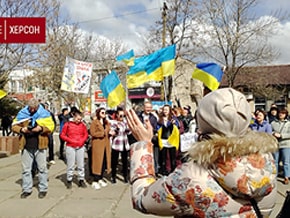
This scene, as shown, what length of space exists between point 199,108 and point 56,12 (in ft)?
62.1

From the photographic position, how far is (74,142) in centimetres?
827

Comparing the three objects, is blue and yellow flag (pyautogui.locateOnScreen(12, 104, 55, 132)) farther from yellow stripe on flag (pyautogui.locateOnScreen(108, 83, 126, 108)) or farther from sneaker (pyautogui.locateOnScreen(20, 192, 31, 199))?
yellow stripe on flag (pyautogui.locateOnScreen(108, 83, 126, 108))

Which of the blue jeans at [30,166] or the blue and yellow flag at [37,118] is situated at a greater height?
the blue and yellow flag at [37,118]

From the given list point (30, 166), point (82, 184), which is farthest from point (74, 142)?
point (30, 166)

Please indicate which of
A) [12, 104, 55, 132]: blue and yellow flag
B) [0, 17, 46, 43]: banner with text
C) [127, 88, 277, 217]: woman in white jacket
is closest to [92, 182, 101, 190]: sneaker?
[12, 104, 55, 132]: blue and yellow flag

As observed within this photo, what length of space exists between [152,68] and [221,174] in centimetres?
606

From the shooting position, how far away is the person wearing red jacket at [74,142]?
827 centimetres

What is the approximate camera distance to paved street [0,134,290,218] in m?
6.39

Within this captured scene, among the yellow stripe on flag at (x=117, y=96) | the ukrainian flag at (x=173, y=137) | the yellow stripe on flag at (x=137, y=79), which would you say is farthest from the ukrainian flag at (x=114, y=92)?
the ukrainian flag at (x=173, y=137)

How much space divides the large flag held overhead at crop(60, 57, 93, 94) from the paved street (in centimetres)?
300

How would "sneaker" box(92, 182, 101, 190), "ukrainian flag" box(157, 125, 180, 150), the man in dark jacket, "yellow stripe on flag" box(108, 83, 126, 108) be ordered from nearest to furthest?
"yellow stripe on flag" box(108, 83, 126, 108) < the man in dark jacket < "sneaker" box(92, 182, 101, 190) < "ukrainian flag" box(157, 125, 180, 150)

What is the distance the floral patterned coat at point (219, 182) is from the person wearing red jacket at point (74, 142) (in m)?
6.54

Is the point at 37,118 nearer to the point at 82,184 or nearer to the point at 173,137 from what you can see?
the point at 82,184

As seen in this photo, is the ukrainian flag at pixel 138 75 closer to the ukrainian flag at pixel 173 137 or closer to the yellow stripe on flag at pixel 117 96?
the yellow stripe on flag at pixel 117 96
